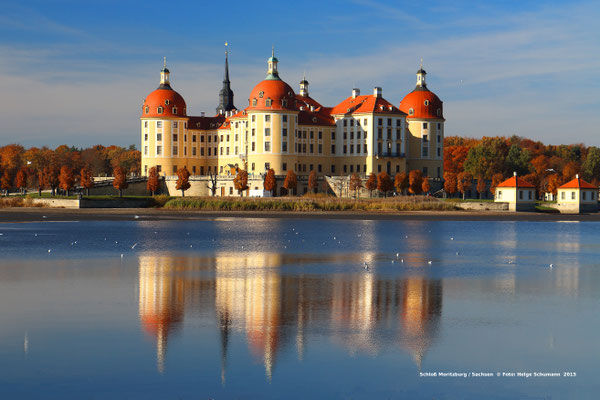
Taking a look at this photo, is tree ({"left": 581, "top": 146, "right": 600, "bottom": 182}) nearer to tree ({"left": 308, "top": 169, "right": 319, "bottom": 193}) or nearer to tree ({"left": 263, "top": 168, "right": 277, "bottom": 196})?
tree ({"left": 308, "top": 169, "right": 319, "bottom": 193})

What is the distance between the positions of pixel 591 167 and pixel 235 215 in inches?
3546

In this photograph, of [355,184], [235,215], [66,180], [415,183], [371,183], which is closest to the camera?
[235,215]

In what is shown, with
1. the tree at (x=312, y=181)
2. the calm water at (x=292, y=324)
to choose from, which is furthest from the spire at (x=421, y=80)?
the calm water at (x=292, y=324)

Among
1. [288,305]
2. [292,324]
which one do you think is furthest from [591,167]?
[292,324]

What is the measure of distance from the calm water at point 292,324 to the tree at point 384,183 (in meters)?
71.4

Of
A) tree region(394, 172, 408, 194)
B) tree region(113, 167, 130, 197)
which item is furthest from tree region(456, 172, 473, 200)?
tree region(113, 167, 130, 197)

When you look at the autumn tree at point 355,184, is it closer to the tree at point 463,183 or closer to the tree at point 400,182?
the tree at point 400,182

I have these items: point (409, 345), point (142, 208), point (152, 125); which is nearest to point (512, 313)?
point (409, 345)

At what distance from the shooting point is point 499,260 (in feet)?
135

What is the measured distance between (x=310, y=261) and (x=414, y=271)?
5993mm

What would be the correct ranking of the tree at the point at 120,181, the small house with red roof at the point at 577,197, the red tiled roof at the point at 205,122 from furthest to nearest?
the red tiled roof at the point at 205,122, the tree at the point at 120,181, the small house with red roof at the point at 577,197

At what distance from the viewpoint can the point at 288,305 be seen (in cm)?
2475

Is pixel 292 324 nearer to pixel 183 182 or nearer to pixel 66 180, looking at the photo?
pixel 66 180

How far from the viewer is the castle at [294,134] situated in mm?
123812
